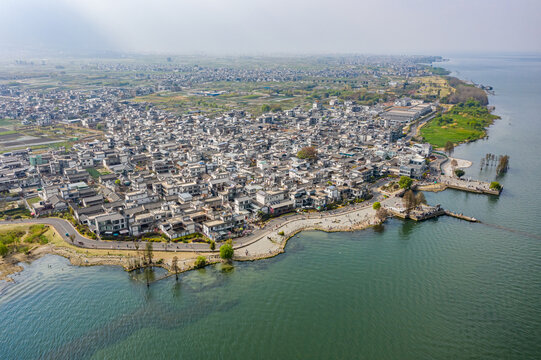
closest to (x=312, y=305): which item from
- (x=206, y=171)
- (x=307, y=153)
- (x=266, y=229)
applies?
(x=266, y=229)

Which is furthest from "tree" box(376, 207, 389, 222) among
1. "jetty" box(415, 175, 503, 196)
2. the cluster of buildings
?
"jetty" box(415, 175, 503, 196)

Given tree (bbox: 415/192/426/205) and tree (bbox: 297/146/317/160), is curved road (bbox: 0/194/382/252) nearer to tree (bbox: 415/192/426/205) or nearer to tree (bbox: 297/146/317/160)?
tree (bbox: 415/192/426/205)

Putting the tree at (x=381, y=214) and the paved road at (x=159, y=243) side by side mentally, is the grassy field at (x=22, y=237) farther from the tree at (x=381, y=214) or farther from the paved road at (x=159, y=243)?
the tree at (x=381, y=214)

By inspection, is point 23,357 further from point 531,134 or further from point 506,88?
point 506,88

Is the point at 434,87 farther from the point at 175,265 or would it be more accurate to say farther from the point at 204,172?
the point at 175,265

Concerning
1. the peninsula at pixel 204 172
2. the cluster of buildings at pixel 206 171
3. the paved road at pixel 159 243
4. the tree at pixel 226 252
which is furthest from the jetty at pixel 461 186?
the tree at pixel 226 252
